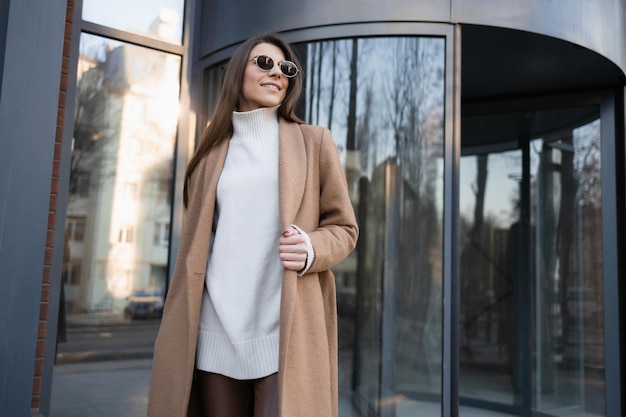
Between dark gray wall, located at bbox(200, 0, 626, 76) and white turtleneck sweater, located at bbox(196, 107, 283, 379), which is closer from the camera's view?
white turtleneck sweater, located at bbox(196, 107, 283, 379)

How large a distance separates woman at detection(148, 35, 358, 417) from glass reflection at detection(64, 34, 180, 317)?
2.07 metres

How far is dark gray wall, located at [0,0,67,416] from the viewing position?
2.49 meters

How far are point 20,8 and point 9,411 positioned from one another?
1673 mm

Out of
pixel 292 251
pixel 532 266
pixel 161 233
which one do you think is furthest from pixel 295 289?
pixel 532 266

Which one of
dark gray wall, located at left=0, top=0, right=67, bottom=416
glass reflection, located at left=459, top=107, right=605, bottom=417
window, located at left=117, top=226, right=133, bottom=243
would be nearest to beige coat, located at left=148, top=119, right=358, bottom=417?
dark gray wall, located at left=0, top=0, right=67, bottom=416

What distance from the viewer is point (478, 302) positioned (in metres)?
6.76

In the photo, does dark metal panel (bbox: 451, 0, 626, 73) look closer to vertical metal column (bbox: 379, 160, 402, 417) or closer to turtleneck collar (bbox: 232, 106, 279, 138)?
vertical metal column (bbox: 379, 160, 402, 417)

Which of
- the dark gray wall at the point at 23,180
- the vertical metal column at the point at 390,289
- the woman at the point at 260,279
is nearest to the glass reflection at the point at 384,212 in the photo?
the vertical metal column at the point at 390,289

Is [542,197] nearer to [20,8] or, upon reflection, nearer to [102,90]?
[102,90]

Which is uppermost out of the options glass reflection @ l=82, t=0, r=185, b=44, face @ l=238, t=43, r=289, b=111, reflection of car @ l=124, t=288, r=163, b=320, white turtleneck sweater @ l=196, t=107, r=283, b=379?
glass reflection @ l=82, t=0, r=185, b=44

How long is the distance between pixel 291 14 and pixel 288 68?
6.15 ft

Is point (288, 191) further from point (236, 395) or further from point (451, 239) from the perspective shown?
point (451, 239)

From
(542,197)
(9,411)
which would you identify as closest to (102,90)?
(9,411)

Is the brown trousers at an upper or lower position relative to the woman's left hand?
lower
